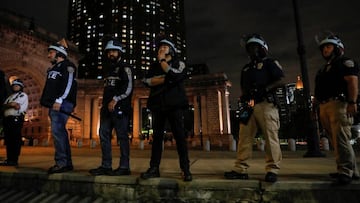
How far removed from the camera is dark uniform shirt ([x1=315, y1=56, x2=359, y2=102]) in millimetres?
3332

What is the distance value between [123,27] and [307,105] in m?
102

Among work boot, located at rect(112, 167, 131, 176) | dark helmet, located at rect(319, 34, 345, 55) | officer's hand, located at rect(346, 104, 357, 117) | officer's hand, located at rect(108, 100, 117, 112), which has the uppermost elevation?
dark helmet, located at rect(319, 34, 345, 55)

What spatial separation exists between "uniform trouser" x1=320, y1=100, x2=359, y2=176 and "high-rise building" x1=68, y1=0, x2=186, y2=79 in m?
99.9

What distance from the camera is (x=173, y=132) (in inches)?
146

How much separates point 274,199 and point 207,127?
3740 cm

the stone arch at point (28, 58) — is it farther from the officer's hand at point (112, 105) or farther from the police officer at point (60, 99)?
the officer's hand at point (112, 105)

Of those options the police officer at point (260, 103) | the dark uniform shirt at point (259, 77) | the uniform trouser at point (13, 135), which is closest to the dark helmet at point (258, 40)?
the police officer at point (260, 103)

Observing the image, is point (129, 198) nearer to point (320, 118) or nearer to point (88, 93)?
point (320, 118)

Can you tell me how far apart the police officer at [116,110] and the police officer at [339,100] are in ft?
9.71

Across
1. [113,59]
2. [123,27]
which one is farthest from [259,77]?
[123,27]

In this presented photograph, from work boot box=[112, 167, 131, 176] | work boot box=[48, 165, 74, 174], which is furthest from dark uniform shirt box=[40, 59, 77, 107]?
work boot box=[112, 167, 131, 176]

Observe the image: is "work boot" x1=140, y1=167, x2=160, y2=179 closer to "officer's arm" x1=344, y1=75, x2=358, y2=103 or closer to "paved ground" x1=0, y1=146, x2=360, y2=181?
"paved ground" x1=0, y1=146, x2=360, y2=181

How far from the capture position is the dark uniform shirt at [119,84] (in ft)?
14.0

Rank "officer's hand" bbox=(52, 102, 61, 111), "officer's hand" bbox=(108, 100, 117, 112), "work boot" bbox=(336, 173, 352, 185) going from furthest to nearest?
"officer's hand" bbox=(52, 102, 61, 111), "officer's hand" bbox=(108, 100, 117, 112), "work boot" bbox=(336, 173, 352, 185)
